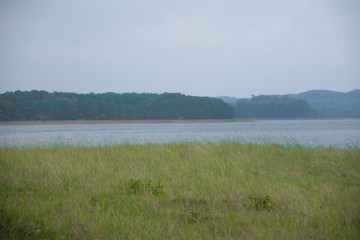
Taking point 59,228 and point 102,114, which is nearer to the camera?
point 59,228

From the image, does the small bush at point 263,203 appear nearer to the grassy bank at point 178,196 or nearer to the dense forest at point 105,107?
the grassy bank at point 178,196

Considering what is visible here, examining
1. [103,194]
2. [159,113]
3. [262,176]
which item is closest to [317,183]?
[262,176]

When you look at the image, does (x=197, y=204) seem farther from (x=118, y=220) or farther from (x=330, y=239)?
(x=330, y=239)

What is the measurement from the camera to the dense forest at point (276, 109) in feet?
396

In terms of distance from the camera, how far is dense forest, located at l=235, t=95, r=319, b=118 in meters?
121

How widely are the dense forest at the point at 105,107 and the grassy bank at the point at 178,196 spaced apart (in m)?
65.5

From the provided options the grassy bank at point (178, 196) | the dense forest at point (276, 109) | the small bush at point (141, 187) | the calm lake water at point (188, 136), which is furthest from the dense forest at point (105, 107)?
the small bush at point (141, 187)

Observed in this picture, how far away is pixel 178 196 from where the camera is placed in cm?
541

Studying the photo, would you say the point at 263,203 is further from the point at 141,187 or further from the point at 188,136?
the point at 188,136

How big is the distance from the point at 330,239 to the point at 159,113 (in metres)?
87.0

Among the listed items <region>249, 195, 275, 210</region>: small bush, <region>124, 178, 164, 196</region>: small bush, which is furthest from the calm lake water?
<region>249, 195, 275, 210</region>: small bush

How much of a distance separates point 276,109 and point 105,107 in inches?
2942

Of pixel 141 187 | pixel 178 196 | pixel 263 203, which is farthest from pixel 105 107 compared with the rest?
pixel 263 203

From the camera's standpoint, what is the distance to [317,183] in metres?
6.60
